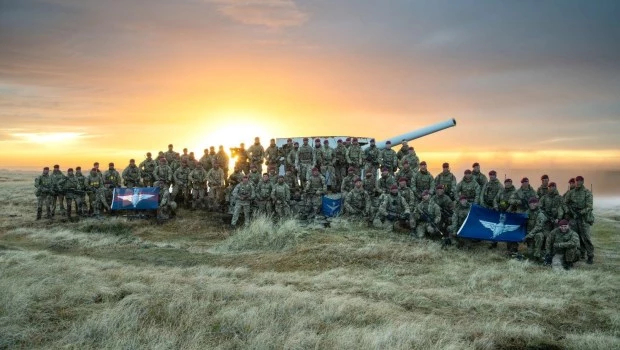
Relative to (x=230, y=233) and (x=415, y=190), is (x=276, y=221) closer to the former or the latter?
(x=230, y=233)

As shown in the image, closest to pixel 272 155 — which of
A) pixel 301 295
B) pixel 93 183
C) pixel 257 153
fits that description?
pixel 257 153

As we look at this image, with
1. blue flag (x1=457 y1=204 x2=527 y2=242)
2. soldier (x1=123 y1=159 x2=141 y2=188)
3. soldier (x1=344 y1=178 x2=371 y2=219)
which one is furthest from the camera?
soldier (x1=123 y1=159 x2=141 y2=188)

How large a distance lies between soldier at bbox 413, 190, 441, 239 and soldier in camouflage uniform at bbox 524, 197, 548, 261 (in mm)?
2635

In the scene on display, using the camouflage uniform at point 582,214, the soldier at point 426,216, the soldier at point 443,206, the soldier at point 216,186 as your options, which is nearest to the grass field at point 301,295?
the camouflage uniform at point 582,214

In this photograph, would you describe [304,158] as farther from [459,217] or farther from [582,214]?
[582,214]

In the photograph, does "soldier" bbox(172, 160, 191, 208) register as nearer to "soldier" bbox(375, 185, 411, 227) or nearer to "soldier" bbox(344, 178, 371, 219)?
"soldier" bbox(344, 178, 371, 219)

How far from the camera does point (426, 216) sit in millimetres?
15414

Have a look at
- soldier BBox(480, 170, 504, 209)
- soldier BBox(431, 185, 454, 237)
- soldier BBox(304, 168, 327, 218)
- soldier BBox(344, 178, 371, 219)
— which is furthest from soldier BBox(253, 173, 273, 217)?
soldier BBox(480, 170, 504, 209)

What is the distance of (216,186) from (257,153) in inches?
98.4

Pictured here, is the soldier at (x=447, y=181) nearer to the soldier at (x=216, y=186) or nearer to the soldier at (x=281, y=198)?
the soldier at (x=281, y=198)

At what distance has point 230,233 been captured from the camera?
1761cm

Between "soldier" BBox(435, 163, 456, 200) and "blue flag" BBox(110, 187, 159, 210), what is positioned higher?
"soldier" BBox(435, 163, 456, 200)

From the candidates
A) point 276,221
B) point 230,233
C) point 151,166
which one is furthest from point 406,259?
point 151,166

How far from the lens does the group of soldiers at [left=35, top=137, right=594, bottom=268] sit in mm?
13797
